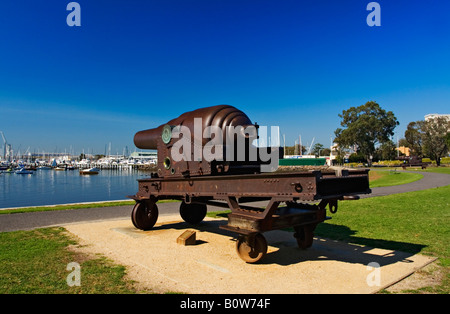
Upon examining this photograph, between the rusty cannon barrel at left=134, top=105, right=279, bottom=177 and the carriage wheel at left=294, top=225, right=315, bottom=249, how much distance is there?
5.54ft

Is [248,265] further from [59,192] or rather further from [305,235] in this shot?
[59,192]

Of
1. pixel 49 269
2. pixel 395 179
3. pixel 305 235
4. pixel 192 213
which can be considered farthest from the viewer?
pixel 395 179

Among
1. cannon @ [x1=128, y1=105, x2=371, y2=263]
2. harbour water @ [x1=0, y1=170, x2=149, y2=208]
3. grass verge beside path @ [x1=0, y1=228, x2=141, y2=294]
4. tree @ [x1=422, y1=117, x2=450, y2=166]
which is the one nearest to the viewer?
grass verge beside path @ [x1=0, y1=228, x2=141, y2=294]

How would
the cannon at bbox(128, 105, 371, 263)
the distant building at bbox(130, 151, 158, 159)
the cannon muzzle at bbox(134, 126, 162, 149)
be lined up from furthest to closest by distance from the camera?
the distant building at bbox(130, 151, 158, 159)
the cannon muzzle at bbox(134, 126, 162, 149)
the cannon at bbox(128, 105, 371, 263)

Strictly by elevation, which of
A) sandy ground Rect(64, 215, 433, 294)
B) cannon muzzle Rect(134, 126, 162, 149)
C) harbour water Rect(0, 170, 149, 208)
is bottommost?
harbour water Rect(0, 170, 149, 208)

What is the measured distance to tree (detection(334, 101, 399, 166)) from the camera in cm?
6888

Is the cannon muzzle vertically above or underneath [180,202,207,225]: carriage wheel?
above

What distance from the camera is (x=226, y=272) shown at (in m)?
5.25

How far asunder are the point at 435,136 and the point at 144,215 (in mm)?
71737

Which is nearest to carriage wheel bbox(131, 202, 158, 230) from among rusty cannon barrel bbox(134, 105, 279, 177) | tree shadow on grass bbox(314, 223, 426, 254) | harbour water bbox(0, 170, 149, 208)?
rusty cannon barrel bbox(134, 105, 279, 177)

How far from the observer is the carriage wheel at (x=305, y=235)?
21.7ft

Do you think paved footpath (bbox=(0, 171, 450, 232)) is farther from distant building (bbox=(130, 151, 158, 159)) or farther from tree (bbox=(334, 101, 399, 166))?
distant building (bbox=(130, 151, 158, 159))

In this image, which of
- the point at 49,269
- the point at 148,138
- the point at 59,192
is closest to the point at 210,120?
the point at 148,138

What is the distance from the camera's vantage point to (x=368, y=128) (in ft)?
228
